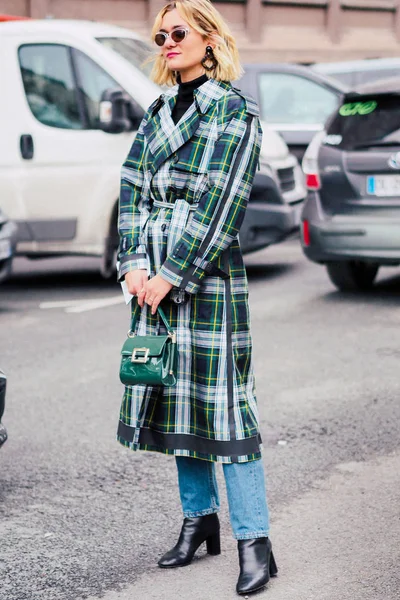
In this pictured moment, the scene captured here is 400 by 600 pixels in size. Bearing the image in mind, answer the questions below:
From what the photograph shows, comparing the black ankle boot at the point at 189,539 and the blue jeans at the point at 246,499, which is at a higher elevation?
the blue jeans at the point at 246,499

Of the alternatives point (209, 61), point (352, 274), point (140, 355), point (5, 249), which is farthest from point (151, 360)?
point (352, 274)

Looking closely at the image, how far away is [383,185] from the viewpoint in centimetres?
881

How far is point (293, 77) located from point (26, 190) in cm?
451

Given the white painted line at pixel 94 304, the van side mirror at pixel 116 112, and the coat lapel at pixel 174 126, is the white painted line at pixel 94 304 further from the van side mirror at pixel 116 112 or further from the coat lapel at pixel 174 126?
the coat lapel at pixel 174 126

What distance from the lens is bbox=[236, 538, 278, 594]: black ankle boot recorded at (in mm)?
3764

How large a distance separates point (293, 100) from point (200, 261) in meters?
9.81

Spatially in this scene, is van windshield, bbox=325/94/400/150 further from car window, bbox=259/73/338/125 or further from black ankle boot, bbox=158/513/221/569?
black ankle boot, bbox=158/513/221/569

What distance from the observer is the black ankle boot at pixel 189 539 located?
400 cm

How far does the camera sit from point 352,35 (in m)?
30.1

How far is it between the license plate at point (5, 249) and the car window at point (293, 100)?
487 centimetres

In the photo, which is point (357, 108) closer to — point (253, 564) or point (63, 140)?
point (63, 140)

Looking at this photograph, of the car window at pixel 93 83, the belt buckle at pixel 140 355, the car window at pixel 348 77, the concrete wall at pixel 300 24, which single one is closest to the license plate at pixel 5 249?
the car window at pixel 93 83

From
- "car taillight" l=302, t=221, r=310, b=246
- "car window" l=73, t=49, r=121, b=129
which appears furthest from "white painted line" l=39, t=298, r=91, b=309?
"car taillight" l=302, t=221, r=310, b=246

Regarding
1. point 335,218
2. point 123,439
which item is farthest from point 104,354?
point 123,439
